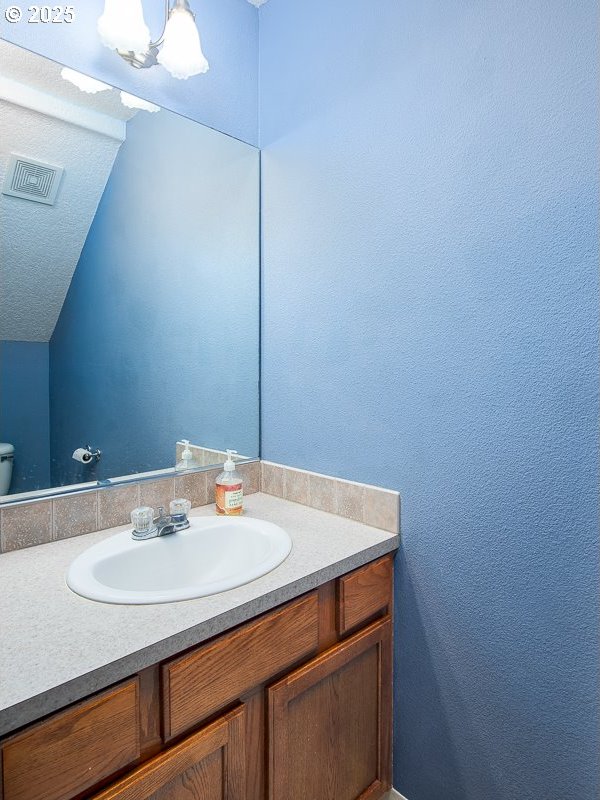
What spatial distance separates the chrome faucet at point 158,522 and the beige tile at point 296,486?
0.37 m

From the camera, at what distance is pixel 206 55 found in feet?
4.84

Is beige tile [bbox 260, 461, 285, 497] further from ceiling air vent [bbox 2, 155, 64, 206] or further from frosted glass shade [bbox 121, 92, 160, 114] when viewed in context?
frosted glass shade [bbox 121, 92, 160, 114]

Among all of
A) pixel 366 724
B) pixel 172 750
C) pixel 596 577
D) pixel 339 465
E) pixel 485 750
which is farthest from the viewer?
pixel 339 465

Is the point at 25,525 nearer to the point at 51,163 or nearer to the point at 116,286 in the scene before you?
the point at 116,286

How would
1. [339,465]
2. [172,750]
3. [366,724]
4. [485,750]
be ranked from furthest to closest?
[339,465] → [366,724] → [485,750] → [172,750]

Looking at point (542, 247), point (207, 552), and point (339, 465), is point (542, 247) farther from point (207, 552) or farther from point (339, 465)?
point (207, 552)

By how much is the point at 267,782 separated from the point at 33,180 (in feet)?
4.82

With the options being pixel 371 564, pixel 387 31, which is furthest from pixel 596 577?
pixel 387 31

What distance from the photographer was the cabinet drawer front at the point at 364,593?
1.09m

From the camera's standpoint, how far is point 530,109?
3.20ft

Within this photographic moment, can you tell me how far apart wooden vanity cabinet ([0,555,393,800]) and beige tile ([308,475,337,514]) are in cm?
25

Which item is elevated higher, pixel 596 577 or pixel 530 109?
pixel 530 109

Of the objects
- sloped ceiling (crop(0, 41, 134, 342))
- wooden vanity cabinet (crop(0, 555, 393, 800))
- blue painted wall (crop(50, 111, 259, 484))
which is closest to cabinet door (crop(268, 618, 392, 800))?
wooden vanity cabinet (crop(0, 555, 393, 800))

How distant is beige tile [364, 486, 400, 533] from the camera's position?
123 cm
